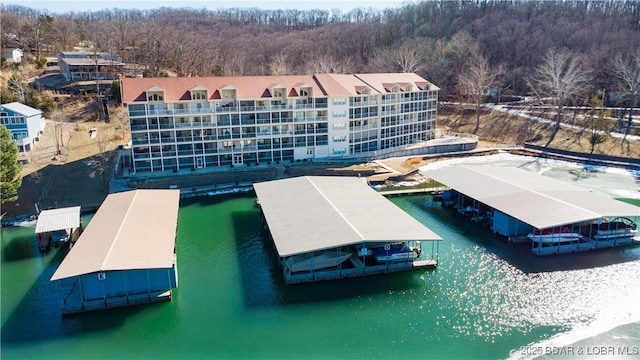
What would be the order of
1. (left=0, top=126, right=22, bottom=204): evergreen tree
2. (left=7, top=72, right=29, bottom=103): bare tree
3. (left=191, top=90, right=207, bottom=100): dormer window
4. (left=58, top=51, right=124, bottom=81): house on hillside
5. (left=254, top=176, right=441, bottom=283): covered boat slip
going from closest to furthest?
1. (left=254, top=176, right=441, bottom=283): covered boat slip
2. (left=0, top=126, right=22, bottom=204): evergreen tree
3. (left=191, top=90, right=207, bottom=100): dormer window
4. (left=7, top=72, right=29, bottom=103): bare tree
5. (left=58, top=51, right=124, bottom=81): house on hillside

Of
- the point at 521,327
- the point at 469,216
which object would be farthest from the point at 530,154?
the point at 521,327

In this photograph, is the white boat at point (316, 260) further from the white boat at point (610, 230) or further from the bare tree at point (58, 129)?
the bare tree at point (58, 129)

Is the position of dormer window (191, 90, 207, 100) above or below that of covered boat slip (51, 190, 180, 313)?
above

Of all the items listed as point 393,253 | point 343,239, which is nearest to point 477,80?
point 393,253

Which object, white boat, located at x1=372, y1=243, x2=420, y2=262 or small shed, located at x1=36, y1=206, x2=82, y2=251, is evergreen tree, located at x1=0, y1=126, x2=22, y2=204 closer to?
small shed, located at x1=36, y1=206, x2=82, y2=251

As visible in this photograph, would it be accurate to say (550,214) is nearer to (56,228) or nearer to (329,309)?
(329,309)

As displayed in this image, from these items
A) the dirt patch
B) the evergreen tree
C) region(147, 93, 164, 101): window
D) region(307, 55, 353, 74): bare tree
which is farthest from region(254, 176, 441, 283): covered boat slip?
region(307, 55, 353, 74): bare tree

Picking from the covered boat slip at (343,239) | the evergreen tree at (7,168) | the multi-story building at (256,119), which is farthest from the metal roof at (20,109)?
the covered boat slip at (343,239)
